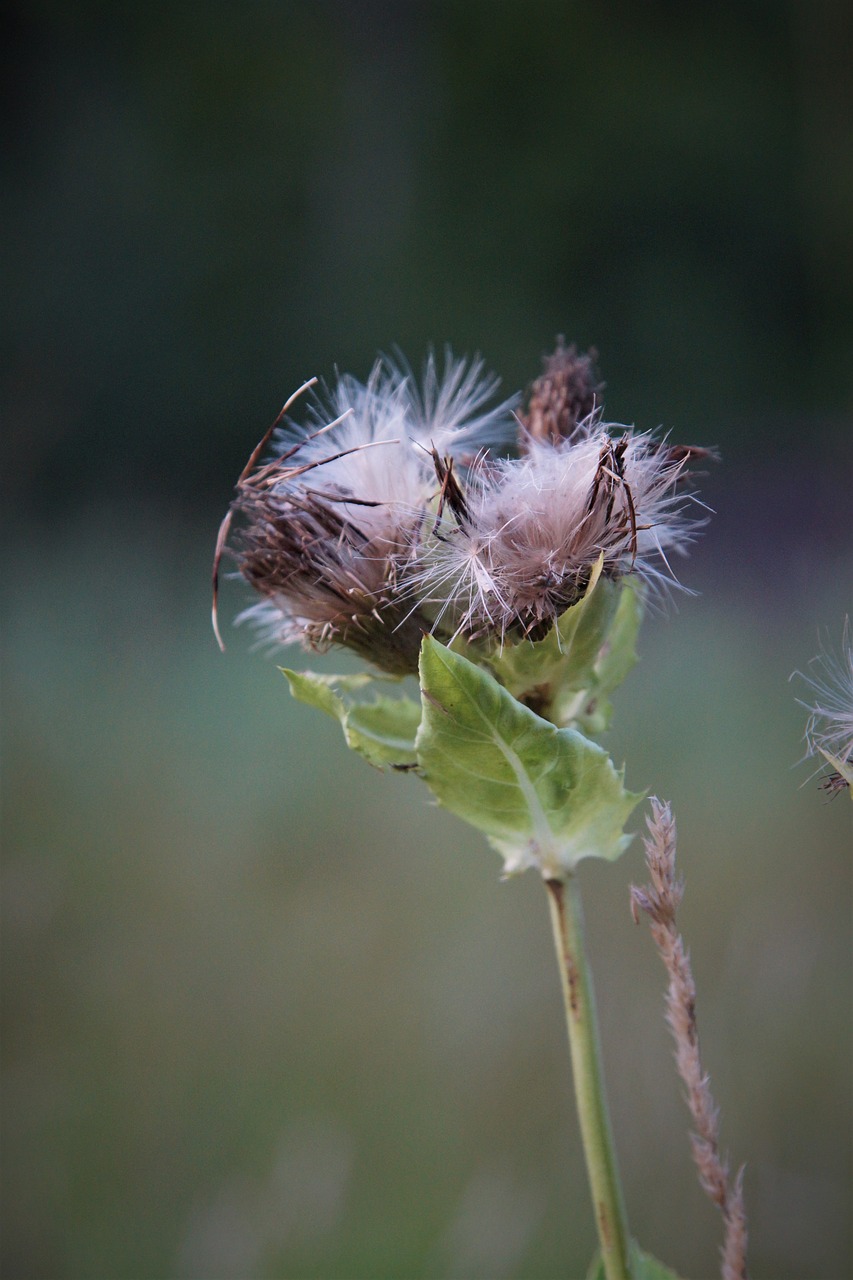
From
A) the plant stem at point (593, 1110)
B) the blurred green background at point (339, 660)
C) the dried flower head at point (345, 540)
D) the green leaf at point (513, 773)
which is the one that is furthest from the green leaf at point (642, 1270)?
the blurred green background at point (339, 660)

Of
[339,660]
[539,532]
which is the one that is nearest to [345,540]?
[539,532]

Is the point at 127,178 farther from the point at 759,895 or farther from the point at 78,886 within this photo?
the point at 759,895

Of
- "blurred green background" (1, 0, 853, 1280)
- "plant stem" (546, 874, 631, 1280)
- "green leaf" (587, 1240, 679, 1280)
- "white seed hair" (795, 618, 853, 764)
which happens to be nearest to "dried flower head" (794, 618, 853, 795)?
"white seed hair" (795, 618, 853, 764)

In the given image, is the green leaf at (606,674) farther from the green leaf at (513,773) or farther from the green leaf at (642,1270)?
the green leaf at (642,1270)

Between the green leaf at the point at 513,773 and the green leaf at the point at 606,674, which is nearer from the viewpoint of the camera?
the green leaf at the point at 513,773

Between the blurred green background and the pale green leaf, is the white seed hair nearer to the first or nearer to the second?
the pale green leaf

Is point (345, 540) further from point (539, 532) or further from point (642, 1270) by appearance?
point (642, 1270)
